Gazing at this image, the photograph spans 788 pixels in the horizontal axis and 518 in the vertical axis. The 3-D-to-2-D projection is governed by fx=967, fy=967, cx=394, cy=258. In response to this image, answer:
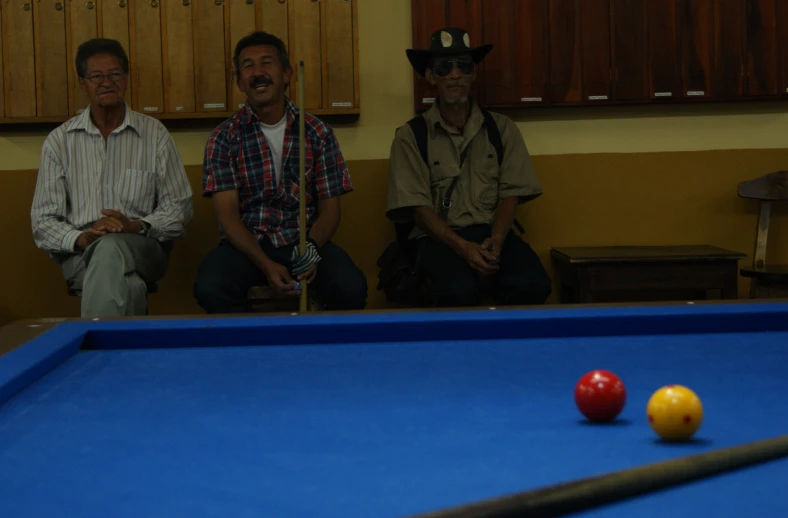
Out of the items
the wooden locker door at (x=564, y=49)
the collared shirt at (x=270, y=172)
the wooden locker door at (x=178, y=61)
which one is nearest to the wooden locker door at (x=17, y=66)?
the wooden locker door at (x=178, y=61)

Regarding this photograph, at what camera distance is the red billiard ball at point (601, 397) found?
1.26 meters

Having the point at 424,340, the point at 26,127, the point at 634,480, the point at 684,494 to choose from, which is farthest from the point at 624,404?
the point at 26,127

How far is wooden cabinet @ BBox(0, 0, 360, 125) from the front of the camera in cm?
373

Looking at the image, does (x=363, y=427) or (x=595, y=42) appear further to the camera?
(x=595, y=42)

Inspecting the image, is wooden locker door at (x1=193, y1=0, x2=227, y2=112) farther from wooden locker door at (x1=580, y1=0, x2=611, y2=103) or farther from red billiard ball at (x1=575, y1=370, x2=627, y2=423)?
red billiard ball at (x1=575, y1=370, x2=627, y2=423)

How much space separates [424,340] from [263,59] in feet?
5.77

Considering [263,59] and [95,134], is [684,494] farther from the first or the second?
[95,134]

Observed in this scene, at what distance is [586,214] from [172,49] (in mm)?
1743

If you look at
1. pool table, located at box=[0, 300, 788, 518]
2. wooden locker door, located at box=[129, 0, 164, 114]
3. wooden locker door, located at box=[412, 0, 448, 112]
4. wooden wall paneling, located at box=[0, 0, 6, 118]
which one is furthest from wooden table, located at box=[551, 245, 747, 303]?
wooden wall paneling, located at box=[0, 0, 6, 118]

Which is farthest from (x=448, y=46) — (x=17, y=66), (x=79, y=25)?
(x=17, y=66)

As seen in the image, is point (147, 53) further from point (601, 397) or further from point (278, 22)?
point (601, 397)

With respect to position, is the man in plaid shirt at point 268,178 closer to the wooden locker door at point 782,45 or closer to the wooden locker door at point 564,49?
the wooden locker door at point 564,49

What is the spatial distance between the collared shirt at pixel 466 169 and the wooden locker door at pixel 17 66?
1.45 m

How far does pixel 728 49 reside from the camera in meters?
3.73
